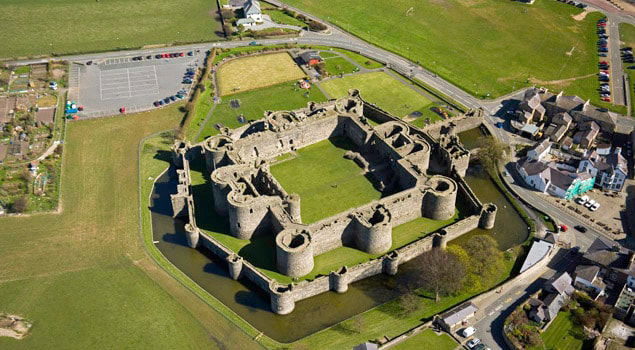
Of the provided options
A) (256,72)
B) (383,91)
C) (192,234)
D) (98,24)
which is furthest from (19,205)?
(98,24)

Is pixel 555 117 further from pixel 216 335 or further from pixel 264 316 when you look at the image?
pixel 216 335

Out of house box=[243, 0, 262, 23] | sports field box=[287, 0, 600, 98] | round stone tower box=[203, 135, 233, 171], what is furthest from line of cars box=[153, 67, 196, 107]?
sports field box=[287, 0, 600, 98]

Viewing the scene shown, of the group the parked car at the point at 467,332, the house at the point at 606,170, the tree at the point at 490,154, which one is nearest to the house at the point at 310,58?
the tree at the point at 490,154

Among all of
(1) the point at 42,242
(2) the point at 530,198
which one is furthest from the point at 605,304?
(1) the point at 42,242

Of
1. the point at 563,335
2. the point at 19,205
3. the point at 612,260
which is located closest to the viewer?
the point at 563,335

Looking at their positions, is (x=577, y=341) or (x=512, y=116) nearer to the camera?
(x=577, y=341)

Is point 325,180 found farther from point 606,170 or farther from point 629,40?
point 629,40

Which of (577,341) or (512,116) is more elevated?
(512,116)
